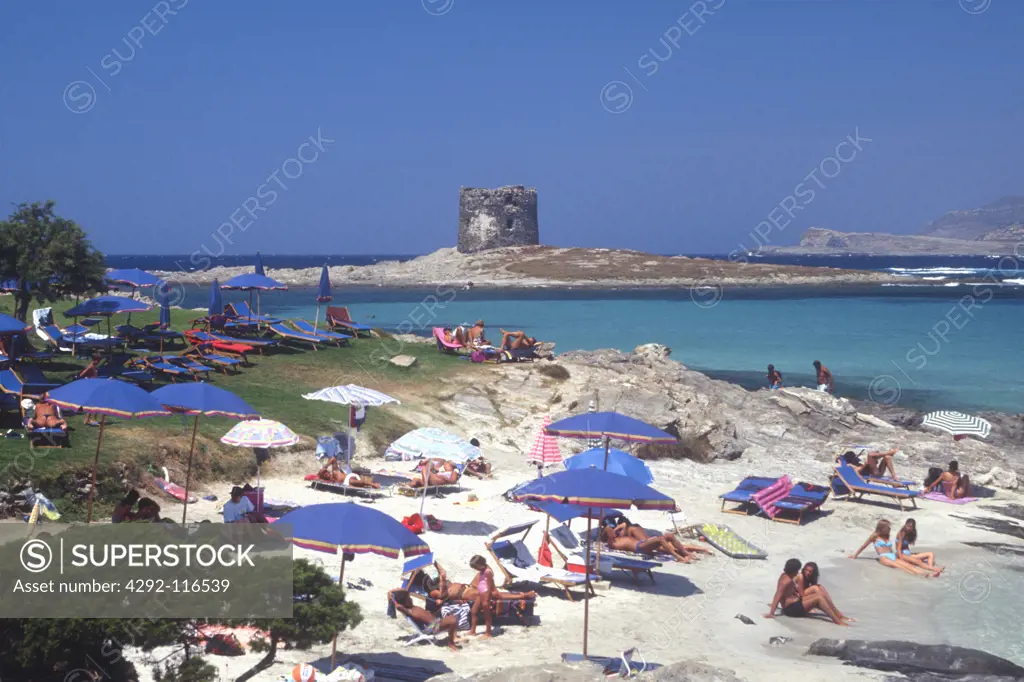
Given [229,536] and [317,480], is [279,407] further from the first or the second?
[229,536]

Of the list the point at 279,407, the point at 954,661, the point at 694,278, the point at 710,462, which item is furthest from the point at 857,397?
the point at 694,278

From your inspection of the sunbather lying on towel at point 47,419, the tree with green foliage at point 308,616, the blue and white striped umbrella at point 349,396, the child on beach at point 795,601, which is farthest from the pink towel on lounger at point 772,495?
the sunbather lying on towel at point 47,419

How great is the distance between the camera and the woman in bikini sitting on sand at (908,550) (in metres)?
14.2

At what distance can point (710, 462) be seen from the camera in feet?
71.3

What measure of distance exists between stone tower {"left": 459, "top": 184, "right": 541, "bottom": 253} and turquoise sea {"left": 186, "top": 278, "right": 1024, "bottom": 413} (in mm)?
16732

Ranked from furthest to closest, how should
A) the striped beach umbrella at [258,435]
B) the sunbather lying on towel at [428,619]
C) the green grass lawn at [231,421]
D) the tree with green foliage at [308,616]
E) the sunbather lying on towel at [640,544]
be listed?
the sunbather lying on towel at [640,544] → the striped beach umbrella at [258,435] → the green grass lawn at [231,421] → the sunbather lying on towel at [428,619] → the tree with green foliage at [308,616]

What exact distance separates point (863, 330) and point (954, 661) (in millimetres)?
45303

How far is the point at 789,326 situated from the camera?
54.9 m

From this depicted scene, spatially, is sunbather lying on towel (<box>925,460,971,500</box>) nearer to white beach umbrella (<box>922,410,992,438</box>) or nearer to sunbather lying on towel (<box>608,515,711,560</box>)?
white beach umbrella (<box>922,410,992,438</box>)

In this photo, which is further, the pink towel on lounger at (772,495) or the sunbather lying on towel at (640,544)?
the pink towel on lounger at (772,495)

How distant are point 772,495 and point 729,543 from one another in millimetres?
2481

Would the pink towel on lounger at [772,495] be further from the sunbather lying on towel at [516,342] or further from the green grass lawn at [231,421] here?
the sunbather lying on towel at [516,342]

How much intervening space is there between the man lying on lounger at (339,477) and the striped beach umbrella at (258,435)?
2111 millimetres

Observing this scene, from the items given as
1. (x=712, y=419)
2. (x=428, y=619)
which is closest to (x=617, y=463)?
(x=428, y=619)
